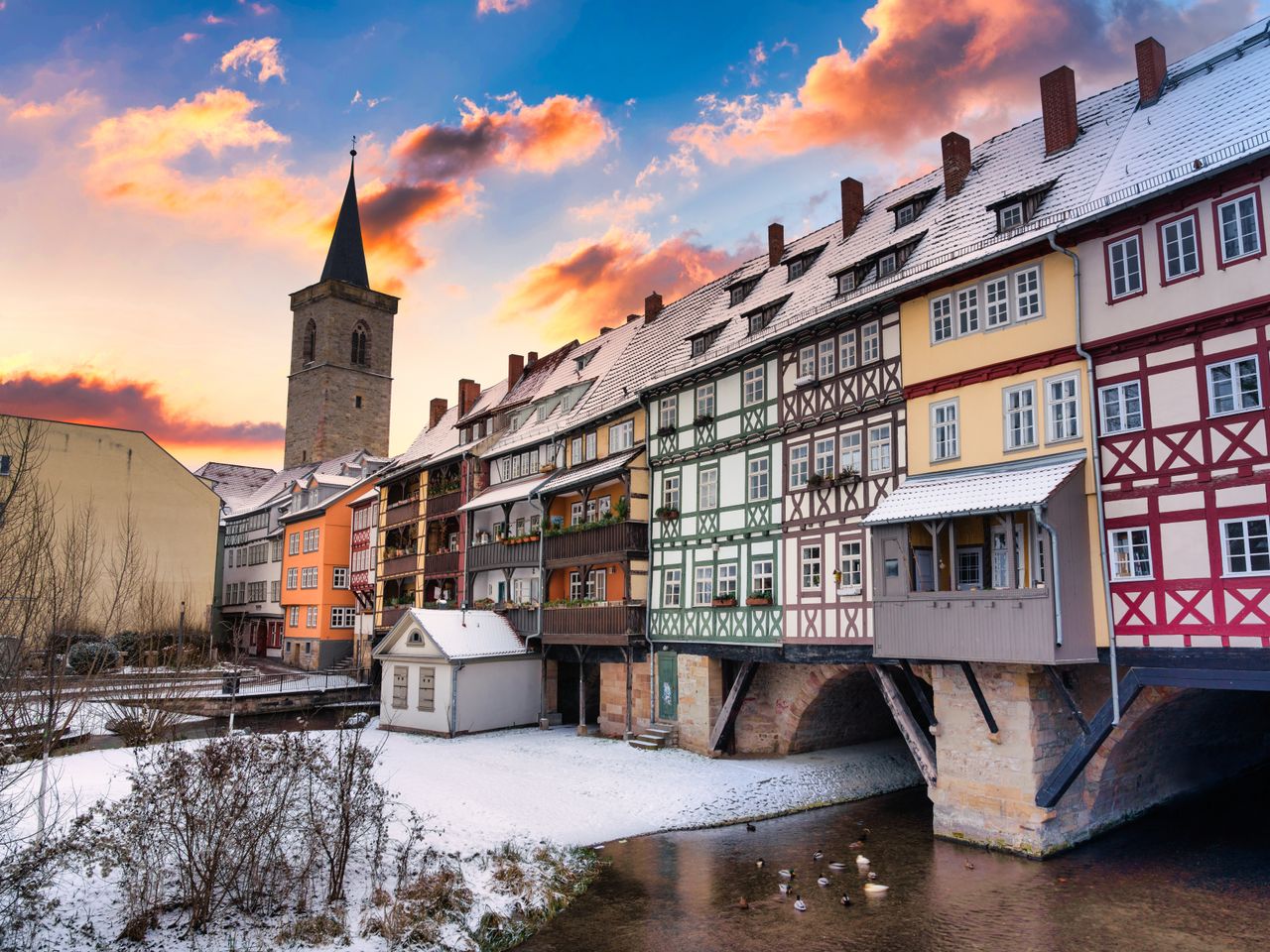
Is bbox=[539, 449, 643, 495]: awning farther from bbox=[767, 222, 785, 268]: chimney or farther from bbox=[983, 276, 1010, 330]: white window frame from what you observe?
bbox=[983, 276, 1010, 330]: white window frame

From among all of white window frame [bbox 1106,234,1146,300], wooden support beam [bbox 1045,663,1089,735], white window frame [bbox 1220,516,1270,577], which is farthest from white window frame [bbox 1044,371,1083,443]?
wooden support beam [bbox 1045,663,1089,735]

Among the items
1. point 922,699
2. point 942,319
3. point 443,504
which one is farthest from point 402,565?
point 942,319

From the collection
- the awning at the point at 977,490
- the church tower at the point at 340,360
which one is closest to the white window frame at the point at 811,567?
the awning at the point at 977,490

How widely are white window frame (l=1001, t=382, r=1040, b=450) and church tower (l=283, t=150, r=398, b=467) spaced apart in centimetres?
6065

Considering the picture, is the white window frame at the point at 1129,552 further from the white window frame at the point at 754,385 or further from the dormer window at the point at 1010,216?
the white window frame at the point at 754,385

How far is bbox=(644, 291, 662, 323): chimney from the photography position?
35125 mm

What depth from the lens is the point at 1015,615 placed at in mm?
16031

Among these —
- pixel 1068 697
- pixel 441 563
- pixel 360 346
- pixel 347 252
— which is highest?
pixel 347 252

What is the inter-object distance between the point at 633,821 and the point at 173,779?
10433 millimetres

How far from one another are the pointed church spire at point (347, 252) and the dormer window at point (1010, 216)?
63.3 metres

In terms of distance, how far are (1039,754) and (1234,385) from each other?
721 cm

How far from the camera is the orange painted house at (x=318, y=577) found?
162 ft

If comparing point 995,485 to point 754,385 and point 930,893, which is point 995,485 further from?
point 754,385

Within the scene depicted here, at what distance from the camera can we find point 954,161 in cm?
2275
